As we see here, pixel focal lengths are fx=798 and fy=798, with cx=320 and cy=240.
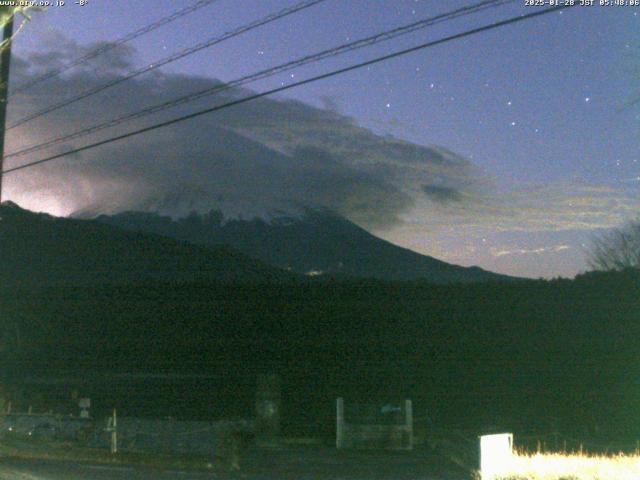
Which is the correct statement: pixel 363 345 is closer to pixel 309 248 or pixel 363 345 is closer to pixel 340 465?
pixel 340 465

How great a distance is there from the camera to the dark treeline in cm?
2903

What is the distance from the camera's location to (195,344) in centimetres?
4253

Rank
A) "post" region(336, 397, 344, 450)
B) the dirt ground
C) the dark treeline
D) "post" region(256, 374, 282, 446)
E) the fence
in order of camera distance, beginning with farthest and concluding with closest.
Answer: the dark treeline, "post" region(256, 374, 282, 446), "post" region(336, 397, 344, 450), the fence, the dirt ground

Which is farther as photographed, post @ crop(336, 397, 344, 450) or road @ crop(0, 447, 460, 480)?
post @ crop(336, 397, 344, 450)

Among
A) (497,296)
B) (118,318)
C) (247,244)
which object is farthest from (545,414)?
(247,244)

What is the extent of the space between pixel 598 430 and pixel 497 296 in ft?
29.8

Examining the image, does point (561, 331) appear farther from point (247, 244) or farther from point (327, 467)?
point (247, 244)

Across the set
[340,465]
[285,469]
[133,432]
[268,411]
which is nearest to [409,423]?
[268,411]

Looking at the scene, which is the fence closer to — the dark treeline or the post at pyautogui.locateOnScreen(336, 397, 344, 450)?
the post at pyautogui.locateOnScreen(336, 397, 344, 450)

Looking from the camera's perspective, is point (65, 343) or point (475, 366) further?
point (65, 343)

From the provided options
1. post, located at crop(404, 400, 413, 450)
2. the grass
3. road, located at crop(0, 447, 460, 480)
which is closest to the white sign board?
the grass

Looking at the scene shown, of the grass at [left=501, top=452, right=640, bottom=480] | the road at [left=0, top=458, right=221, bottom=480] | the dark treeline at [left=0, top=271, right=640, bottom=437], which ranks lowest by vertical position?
the road at [left=0, top=458, right=221, bottom=480]

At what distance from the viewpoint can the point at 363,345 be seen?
36312 mm

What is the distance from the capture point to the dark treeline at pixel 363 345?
29.0 metres
